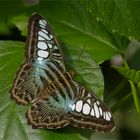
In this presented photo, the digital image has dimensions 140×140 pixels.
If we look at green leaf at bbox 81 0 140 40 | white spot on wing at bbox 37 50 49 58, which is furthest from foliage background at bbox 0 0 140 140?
white spot on wing at bbox 37 50 49 58

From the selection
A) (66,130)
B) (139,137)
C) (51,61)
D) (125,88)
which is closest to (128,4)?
(51,61)

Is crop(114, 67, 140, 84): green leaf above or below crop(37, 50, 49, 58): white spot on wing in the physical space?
below

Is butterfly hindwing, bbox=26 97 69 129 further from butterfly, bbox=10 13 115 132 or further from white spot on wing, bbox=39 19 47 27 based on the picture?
white spot on wing, bbox=39 19 47 27

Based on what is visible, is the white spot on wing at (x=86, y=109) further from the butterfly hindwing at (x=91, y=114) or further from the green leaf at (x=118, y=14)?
the green leaf at (x=118, y=14)

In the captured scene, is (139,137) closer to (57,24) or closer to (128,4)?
(57,24)

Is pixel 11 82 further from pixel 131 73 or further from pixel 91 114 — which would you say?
pixel 131 73

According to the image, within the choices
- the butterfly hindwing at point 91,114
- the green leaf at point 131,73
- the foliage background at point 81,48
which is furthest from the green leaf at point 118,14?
the butterfly hindwing at point 91,114
